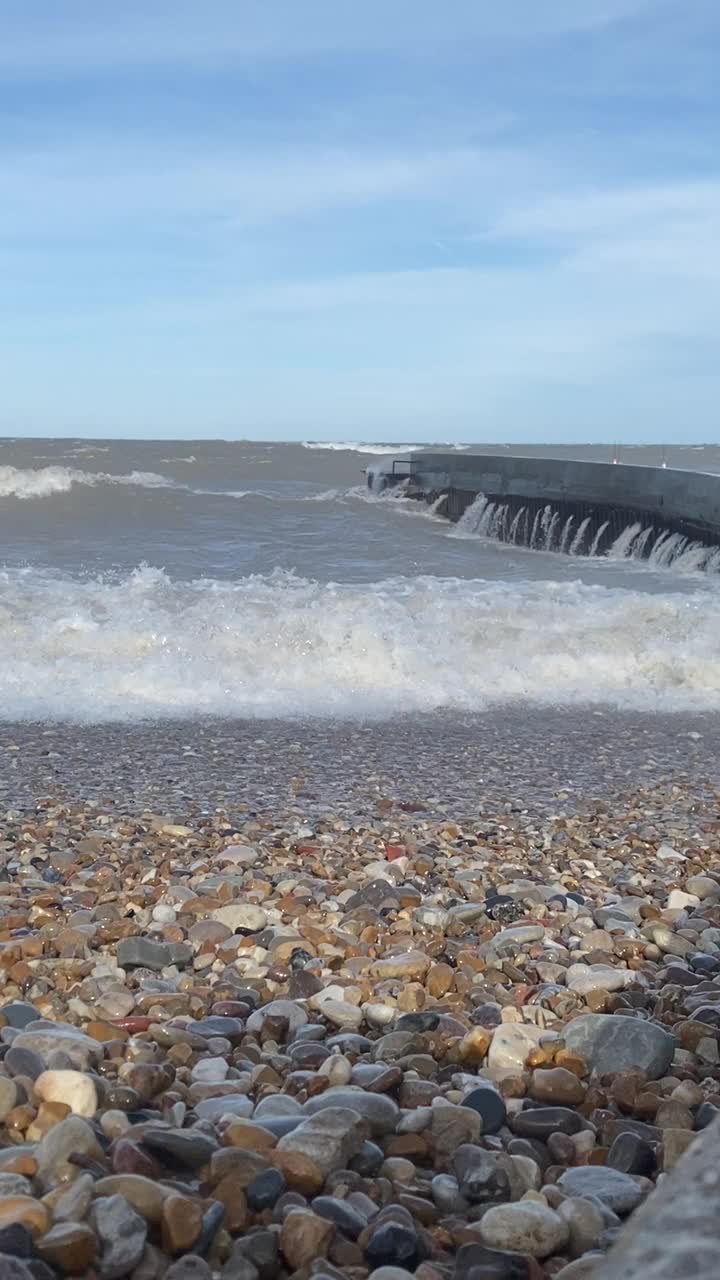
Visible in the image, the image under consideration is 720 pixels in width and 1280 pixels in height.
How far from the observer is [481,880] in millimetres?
3742

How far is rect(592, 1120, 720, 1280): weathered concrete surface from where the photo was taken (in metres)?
0.77

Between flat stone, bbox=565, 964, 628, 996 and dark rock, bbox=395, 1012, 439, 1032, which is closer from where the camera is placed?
dark rock, bbox=395, 1012, 439, 1032

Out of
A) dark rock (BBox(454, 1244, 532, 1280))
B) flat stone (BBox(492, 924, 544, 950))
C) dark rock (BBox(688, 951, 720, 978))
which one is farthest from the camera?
flat stone (BBox(492, 924, 544, 950))

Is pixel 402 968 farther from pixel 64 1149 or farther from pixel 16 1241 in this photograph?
pixel 16 1241

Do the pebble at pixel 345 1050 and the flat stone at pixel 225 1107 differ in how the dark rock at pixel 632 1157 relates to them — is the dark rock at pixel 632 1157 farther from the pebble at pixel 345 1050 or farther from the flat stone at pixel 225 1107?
the flat stone at pixel 225 1107

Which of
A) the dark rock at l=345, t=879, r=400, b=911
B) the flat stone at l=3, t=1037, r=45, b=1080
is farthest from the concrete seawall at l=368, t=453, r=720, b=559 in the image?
the flat stone at l=3, t=1037, r=45, b=1080

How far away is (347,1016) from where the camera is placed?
2.62 meters

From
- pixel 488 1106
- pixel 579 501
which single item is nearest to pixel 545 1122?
pixel 488 1106

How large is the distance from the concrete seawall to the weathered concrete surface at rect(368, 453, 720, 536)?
0.02 metres

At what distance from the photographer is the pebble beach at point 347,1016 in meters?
1.71

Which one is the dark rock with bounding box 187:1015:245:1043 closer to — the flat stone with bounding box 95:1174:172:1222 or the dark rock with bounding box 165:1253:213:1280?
the flat stone with bounding box 95:1174:172:1222

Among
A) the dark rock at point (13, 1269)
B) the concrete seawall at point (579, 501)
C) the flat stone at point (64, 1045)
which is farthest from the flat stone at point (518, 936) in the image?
the concrete seawall at point (579, 501)

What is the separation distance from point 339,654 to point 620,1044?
5.34m

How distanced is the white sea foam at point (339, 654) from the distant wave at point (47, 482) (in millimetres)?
14421
